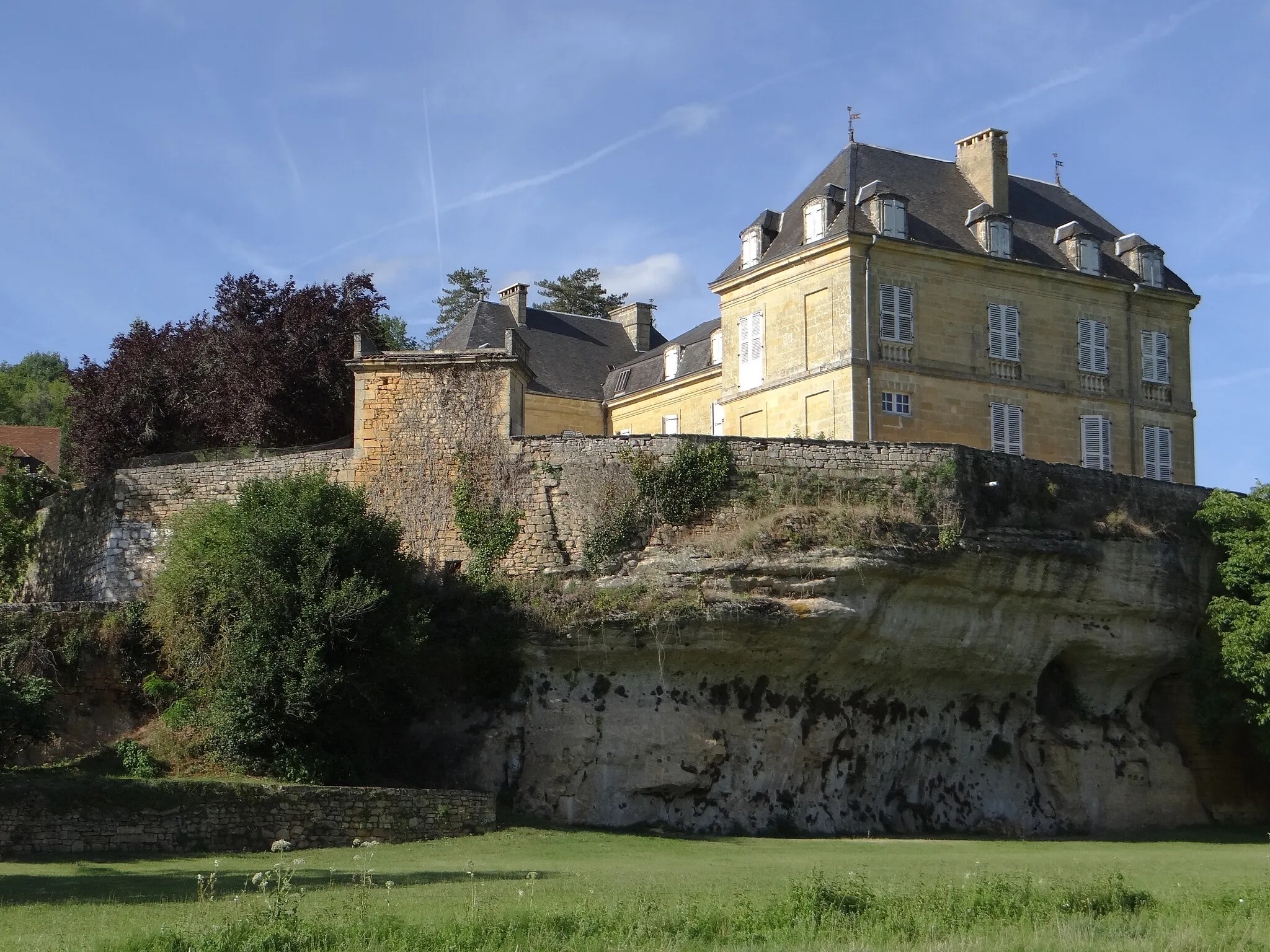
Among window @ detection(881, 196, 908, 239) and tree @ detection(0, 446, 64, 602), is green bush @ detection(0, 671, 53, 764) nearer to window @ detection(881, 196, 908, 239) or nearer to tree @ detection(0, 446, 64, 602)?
tree @ detection(0, 446, 64, 602)

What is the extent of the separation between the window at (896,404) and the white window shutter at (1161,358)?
8.18 m

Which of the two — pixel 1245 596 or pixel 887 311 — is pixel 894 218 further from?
pixel 1245 596

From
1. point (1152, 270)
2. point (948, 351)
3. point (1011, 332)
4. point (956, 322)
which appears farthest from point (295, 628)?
point (1152, 270)

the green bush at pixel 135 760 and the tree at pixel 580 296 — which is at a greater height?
the tree at pixel 580 296

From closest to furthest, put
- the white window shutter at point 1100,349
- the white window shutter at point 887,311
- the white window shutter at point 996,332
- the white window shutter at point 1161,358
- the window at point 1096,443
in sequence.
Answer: the white window shutter at point 887,311 < the white window shutter at point 996,332 < the window at point 1096,443 < the white window shutter at point 1100,349 < the white window shutter at point 1161,358

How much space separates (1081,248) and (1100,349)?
2.70 metres

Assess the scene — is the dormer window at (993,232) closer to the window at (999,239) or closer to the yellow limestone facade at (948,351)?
the window at (999,239)

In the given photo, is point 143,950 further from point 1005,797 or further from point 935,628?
point 1005,797

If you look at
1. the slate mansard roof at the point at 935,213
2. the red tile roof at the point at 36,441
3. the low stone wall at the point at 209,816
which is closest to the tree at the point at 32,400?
A: the red tile roof at the point at 36,441

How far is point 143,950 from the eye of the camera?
44.5 feet

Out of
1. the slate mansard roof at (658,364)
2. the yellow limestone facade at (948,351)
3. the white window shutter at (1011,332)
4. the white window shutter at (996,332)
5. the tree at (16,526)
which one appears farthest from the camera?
the slate mansard roof at (658,364)

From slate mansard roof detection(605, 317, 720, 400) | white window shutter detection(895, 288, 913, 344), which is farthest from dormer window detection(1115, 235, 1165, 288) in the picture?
slate mansard roof detection(605, 317, 720, 400)

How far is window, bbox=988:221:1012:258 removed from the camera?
39172 mm

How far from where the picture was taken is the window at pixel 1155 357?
40938mm
